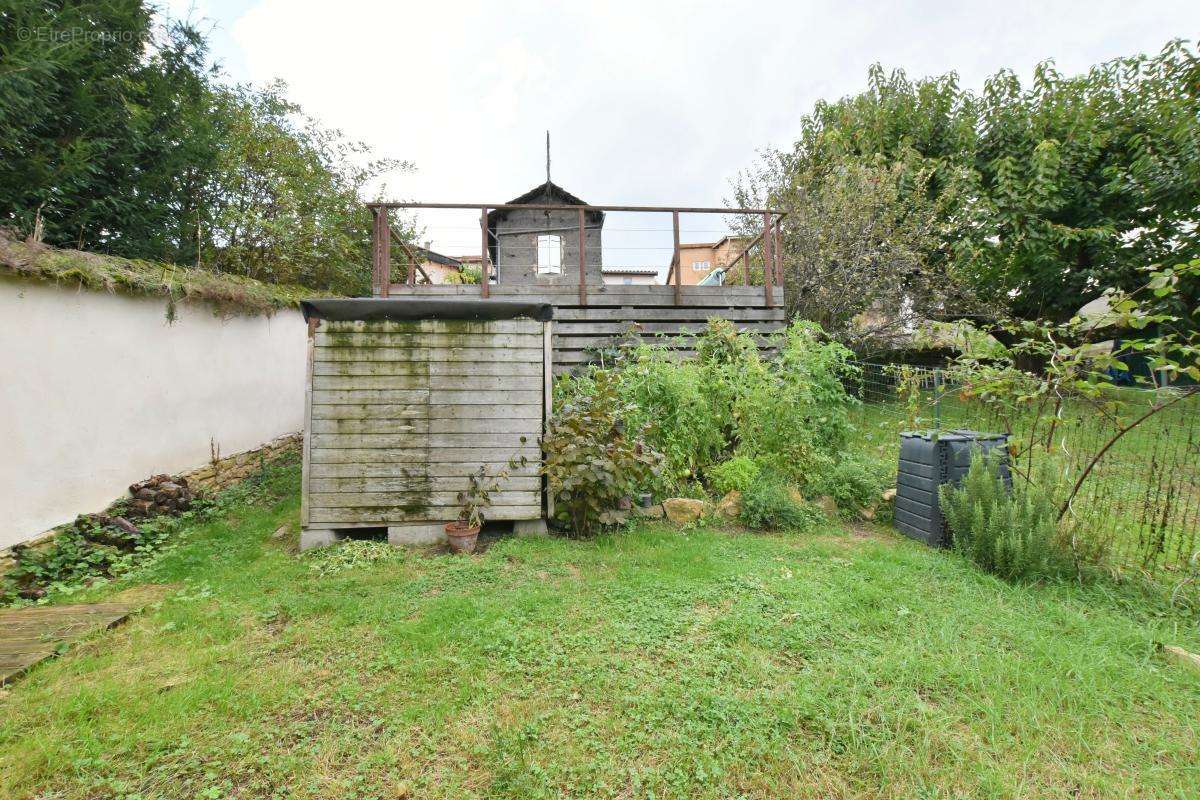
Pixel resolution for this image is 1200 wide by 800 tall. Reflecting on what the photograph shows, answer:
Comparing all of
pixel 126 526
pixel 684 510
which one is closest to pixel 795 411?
pixel 684 510

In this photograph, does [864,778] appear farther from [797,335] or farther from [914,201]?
[914,201]

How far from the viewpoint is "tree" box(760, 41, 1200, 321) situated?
10344 millimetres

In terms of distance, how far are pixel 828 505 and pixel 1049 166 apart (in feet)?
36.1

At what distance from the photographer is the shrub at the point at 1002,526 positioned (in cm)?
319

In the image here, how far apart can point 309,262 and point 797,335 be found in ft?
33.4

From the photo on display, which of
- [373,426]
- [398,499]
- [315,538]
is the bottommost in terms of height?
[315,538]

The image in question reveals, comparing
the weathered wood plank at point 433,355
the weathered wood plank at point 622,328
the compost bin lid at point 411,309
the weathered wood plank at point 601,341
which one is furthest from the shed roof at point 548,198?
the weathered wood plank at point 433,355

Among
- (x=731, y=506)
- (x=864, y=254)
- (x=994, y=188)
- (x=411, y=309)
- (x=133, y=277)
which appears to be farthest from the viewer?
(x=994, y=188)

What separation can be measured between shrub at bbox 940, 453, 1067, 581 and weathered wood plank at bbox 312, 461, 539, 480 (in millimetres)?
3341

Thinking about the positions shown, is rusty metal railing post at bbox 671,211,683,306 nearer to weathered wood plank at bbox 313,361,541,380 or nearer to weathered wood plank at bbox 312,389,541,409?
weathered wood plank at bbox 313,361,541,380

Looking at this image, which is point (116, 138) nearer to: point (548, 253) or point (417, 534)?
point (417, 534)

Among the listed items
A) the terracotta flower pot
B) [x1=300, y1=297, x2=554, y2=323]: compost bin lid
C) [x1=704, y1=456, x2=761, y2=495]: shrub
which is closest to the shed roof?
[x1=300, y1=297, x2=554, y2=323]: compost bin lid

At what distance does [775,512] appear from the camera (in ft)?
14.7

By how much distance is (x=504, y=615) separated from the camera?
291 cm
